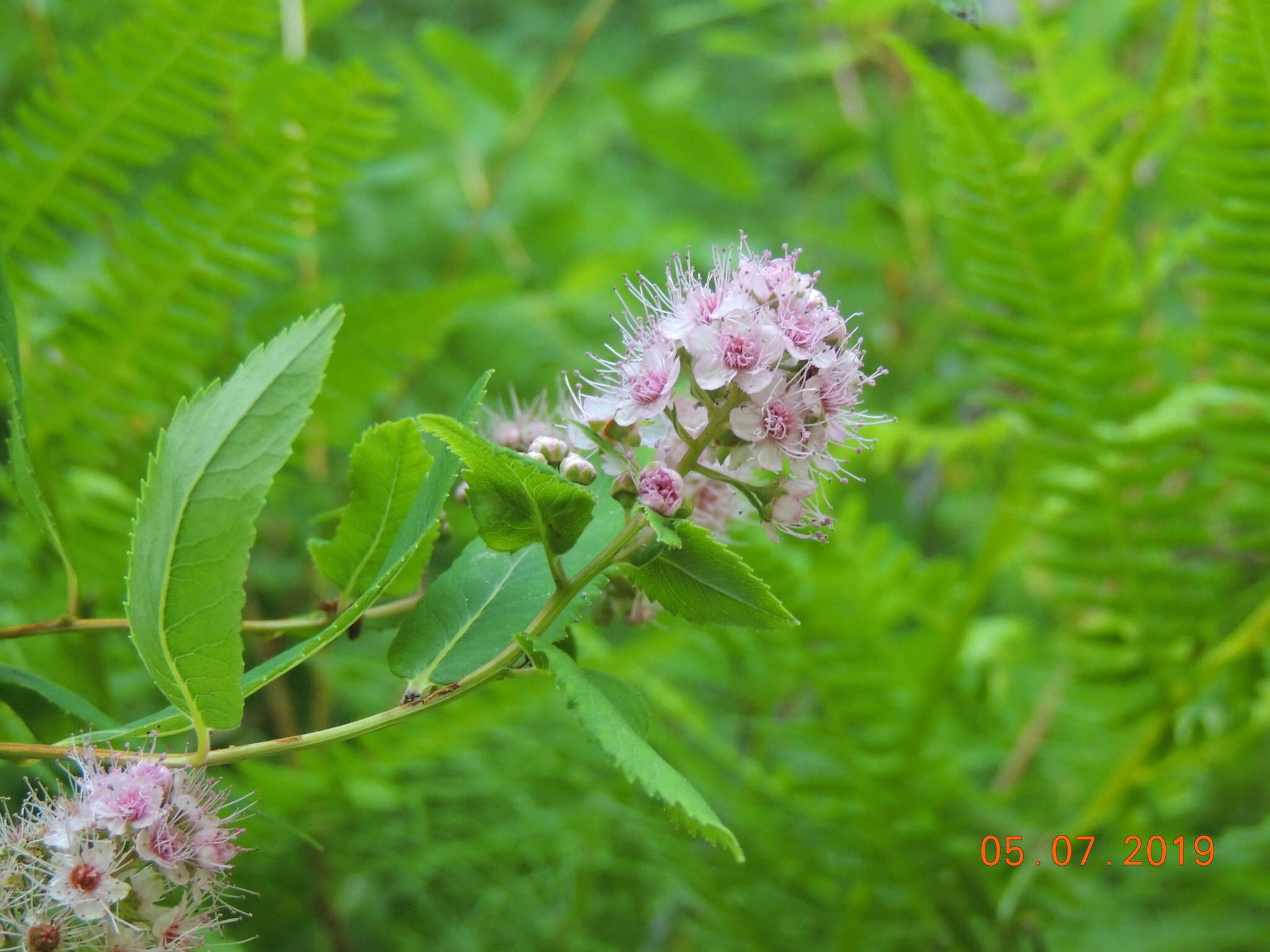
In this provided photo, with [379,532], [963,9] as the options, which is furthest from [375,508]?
[963,9]

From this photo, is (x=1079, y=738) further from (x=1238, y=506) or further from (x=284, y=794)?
(x=284, y=794)

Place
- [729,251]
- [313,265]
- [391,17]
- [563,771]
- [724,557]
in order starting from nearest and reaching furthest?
[724,557], [729,251], [563,771], [313,265], [391,17]

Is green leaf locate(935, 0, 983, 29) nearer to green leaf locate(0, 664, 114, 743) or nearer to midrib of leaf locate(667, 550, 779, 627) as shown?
midrib of leaf locate(667, 550, 779, 627)

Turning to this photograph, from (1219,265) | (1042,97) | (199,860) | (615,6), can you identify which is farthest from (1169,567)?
(615,6)

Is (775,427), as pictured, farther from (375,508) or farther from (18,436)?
(18,436)

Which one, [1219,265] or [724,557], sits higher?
[1219,265]

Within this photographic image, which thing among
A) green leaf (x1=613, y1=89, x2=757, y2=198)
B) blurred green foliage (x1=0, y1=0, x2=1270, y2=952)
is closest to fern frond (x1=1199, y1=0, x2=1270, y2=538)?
blurred green foliage (x1=0, y1=0, x2=1270, y2=952)

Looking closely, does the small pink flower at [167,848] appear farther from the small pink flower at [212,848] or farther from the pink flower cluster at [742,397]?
the pink flower cluster at [742,397]
